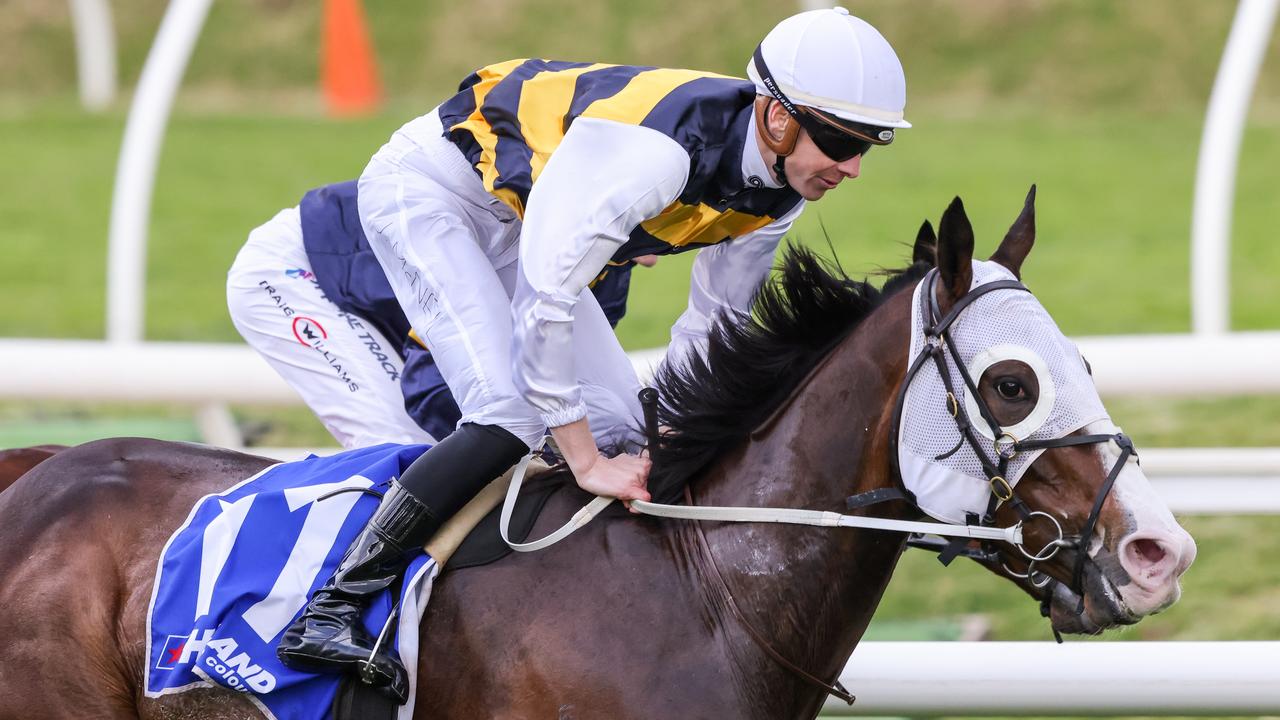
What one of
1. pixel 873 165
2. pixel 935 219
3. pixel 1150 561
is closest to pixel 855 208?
pixel 935 219

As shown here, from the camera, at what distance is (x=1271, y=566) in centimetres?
611

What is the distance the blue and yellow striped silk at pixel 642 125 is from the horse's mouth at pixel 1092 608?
3.23ft

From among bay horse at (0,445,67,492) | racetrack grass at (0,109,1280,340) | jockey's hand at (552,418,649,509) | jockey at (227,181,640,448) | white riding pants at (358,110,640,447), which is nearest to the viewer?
jockey's hand at (552,418,649,509)

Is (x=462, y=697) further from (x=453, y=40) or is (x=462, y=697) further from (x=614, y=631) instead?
(x=453, y=40)

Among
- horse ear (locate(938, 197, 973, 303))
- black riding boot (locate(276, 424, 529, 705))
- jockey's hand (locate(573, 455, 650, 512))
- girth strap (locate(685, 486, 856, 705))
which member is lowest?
black riding boot (locate(276, 424, 529, 705))

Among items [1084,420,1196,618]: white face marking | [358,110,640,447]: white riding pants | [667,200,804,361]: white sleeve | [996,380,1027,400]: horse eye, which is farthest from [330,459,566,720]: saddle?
[1084,420,1196,618]: white face marking

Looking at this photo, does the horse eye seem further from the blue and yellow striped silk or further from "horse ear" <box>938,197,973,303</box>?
the blue and yellow striped silk

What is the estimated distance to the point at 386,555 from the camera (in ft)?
9.14

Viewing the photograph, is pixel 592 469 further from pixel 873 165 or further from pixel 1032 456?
pixel 873 165

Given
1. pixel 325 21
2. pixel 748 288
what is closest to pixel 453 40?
pixel 325 21

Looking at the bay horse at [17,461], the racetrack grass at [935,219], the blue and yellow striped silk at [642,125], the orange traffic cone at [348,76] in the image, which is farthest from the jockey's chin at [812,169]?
the orange traffic cone at [348,76]

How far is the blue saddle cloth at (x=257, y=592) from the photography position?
2791 millimetres

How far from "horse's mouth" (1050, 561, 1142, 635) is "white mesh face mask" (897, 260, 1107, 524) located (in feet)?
0.66

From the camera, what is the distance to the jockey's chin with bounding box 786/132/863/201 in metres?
2.89
